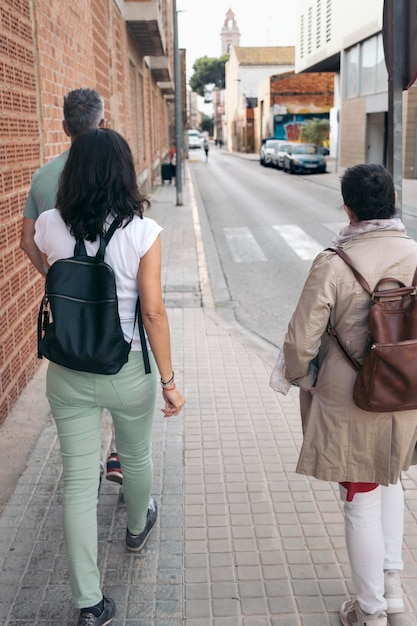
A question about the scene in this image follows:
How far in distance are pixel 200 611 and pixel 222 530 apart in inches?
24.6

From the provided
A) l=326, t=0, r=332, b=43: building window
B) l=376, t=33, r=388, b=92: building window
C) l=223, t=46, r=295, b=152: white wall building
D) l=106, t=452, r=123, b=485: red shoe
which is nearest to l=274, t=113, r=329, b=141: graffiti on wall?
l=223, t=46, r=295, b=152: white wall building

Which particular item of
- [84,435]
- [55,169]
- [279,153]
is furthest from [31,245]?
[279,153]

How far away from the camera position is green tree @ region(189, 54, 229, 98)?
115125mm

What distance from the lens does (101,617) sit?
2613mm

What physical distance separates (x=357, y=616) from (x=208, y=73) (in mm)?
121725

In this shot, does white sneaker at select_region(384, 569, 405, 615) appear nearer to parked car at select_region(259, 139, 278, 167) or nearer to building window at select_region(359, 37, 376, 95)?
building window at select_region(359, 37, 376, 95)

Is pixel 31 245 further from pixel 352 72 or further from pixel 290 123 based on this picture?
pixel 290 123

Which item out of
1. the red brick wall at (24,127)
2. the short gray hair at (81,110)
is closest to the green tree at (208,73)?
the red brick wall at (24,127)

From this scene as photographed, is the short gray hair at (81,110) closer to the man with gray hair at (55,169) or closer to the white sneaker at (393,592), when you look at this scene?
the man with gray hair at (55,169)

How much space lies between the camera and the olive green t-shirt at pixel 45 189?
311 centimetres

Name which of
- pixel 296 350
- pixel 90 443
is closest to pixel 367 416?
pixel 296 350

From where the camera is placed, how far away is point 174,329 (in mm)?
7172

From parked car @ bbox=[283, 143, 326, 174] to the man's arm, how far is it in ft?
97.5

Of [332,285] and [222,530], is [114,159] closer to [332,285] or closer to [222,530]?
[332,285]
